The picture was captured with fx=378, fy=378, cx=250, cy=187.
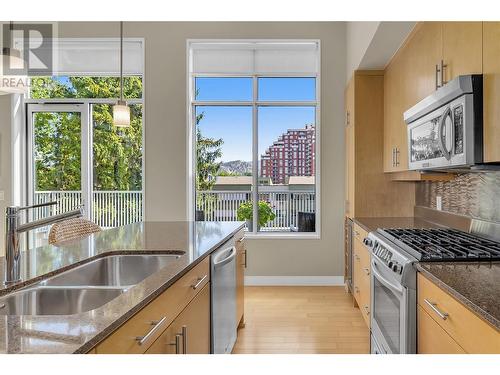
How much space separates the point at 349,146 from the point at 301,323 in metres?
1.89

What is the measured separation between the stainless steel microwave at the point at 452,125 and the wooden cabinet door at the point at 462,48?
0.09 m

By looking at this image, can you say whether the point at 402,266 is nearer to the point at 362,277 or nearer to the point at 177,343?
the point at 177,343

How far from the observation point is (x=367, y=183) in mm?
3684

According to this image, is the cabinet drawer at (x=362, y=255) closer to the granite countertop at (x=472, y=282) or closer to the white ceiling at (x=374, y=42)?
the granite countertop at (x=472, y=282)

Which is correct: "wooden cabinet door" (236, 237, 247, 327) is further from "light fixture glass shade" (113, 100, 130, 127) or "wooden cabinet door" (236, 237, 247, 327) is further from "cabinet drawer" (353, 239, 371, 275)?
"light fixture glass shade" (113, 100, 130, 127)

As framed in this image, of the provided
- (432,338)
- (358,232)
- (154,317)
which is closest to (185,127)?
(358,232)

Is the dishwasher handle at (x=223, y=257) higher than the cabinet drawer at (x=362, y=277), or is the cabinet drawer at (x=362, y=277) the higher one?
the dishwasher handle at (x=223, y=257)

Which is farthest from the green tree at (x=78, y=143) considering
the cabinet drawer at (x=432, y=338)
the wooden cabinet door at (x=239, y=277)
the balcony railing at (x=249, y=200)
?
the cabinet drawer at (x=432, y=338)

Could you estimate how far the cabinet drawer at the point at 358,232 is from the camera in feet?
10.2

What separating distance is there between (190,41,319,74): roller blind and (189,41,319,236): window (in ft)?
0.04

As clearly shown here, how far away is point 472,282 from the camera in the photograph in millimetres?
1363

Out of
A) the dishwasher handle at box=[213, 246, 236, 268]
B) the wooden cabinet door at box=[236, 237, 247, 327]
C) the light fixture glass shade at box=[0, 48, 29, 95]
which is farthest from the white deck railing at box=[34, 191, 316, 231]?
the light fixture glass shade at box=[0, 48, 29, 95]

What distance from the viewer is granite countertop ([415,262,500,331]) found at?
109 cm

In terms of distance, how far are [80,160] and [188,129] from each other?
1.42 metres
